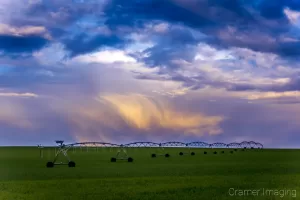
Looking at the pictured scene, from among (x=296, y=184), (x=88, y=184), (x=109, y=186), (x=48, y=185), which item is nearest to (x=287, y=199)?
(x=296, y=184)

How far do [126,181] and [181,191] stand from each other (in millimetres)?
7407

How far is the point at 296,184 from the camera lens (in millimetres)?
31281

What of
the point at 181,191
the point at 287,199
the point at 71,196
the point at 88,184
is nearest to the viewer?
the point at 287,199

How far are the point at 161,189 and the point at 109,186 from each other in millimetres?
4084

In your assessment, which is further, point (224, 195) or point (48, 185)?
point (48, 185)

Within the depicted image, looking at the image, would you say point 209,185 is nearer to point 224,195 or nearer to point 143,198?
point 224,195

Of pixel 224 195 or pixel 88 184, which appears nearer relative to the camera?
pixel 224 195

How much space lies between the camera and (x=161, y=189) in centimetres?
2831

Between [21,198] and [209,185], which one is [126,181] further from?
[21,198]

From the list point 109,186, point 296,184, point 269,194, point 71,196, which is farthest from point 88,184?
point 296,184

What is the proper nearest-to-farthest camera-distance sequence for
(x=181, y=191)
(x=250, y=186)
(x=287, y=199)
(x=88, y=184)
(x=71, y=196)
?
(x=287, y=199)
(x=71, y=196)
(x=181, y=191)
(x=250, y=186)
(x=88, y=184)

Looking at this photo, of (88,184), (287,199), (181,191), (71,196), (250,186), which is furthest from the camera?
(88,184)

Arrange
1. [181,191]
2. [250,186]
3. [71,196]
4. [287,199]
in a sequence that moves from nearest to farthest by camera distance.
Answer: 1. [287,199]
2. [71,196]
3. [181,191]
4. [250,186]

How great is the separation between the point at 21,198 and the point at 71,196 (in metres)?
2.89
